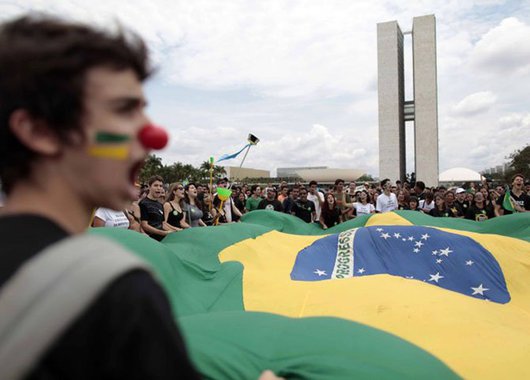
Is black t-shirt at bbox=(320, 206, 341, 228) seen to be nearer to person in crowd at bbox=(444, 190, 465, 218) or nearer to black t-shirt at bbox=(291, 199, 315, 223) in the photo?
black t-shirt at bbox=(291, 199, 315, 223)

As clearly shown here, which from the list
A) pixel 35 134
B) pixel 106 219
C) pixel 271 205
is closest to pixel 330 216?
pixel 271 205

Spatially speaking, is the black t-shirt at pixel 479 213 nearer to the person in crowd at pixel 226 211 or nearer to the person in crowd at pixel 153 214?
the person in crowd at pixel 226 211

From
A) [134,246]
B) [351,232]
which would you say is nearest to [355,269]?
[351,232]

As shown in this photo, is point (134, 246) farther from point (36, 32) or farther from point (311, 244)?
point (311, 244)

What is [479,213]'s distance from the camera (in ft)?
23.4

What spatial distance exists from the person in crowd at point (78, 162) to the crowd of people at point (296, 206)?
3.65 metres

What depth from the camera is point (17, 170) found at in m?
0.68

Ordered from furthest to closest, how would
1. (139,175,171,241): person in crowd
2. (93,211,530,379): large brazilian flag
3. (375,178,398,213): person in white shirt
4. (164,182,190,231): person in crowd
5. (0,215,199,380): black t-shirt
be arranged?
(375,178,398,213): person in white shirt → (164,182,190,231): person in crowd → (139,175,171,241): person in crowd → (93,211,530,379): large brazilian flag → (0,215,199,380): black t-shirt

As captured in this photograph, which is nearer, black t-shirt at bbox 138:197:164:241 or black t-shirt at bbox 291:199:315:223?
black t-shirt at bbox 138:197:164:241

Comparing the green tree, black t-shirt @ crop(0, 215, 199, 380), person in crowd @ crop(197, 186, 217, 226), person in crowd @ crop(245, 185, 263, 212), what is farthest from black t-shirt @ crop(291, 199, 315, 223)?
the green tree

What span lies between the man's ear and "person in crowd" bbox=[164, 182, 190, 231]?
14.5 feet

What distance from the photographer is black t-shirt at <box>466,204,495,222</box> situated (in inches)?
277

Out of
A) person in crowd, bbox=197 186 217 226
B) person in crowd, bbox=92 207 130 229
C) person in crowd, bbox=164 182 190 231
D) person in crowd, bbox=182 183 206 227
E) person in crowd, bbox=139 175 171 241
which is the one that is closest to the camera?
person in crowd, bbox=92 207 130 229

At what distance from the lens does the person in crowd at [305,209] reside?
7859mm
